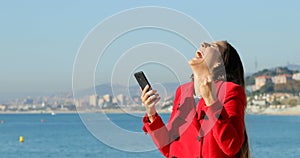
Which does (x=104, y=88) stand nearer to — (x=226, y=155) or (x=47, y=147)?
(x=226, y=155)

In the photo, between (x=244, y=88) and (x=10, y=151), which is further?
(x=10, y=151)

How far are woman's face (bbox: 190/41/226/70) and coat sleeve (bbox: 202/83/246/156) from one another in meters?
0.13

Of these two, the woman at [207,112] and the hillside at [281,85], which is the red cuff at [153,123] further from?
the hillside at [281,85]

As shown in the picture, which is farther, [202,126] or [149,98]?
[202,126]

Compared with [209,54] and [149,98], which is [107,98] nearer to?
[149,98]

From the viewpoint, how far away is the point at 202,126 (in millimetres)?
3070

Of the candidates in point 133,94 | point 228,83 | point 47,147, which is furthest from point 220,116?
point 47,147

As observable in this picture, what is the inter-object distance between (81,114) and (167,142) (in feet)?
1.24

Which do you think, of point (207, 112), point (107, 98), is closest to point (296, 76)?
point (107, 98)

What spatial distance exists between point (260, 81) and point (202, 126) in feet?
351

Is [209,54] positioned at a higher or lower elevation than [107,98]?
higher

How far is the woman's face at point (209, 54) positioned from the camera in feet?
9.54

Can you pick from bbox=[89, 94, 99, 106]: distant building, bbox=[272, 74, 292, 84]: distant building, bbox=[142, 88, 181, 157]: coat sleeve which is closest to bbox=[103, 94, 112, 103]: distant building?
bbox=[89, 94, 99, 106]: distant building

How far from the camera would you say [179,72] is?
3.13 m
